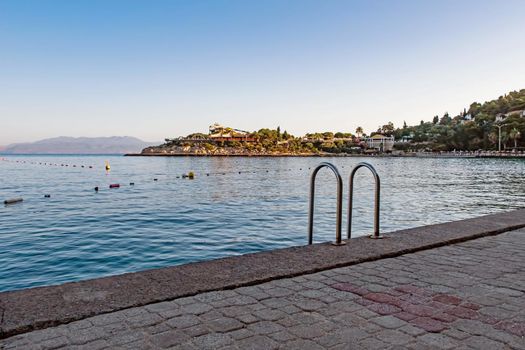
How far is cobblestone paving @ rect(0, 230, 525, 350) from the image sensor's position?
9.04ft

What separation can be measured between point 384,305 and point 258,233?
8723mm

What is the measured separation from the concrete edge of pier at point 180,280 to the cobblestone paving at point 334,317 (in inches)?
4.4

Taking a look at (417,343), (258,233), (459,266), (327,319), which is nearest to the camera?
(417,343)

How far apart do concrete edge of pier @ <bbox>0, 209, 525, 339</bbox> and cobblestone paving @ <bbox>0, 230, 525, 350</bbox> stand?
0.37ft

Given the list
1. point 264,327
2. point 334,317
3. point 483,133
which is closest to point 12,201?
point 264,327

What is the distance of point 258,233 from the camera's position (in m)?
12.1

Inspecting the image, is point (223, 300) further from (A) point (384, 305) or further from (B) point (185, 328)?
(A) point (384, 305)

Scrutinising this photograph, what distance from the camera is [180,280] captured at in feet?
13.1

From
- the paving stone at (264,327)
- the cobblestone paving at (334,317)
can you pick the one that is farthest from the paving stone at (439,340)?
the paving stone at (264,327)

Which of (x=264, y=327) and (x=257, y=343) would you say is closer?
(x=257, y=343)

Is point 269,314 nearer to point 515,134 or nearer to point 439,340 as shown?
point 439,340

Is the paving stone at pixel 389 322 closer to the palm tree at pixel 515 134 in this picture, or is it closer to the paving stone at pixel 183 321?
the paving stone at pixel 183 321

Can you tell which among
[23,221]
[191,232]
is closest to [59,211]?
[23,221]

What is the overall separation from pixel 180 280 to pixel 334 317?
5.05ft
